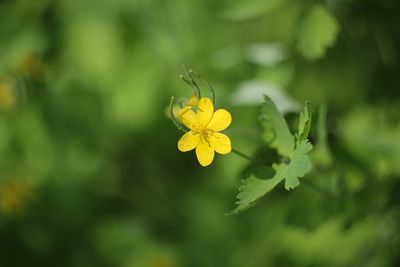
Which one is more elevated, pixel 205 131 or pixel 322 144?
pixel 322 144

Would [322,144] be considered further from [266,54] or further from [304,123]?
[266,54]

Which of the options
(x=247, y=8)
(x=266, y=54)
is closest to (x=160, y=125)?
(x=266, y=54)

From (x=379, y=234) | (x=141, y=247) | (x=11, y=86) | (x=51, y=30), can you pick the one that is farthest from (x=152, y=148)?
(x=379, y=234)

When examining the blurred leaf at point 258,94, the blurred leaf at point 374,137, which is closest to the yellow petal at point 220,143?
the blurred leaf at point 258,94

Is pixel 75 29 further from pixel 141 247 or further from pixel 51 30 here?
pixel 141 247

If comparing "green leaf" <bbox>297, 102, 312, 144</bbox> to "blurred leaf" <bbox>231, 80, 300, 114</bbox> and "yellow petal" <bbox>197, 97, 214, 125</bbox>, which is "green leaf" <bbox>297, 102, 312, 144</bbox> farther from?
"blurred leaf" <bbox>231, 80, 300, 114</bbox>
